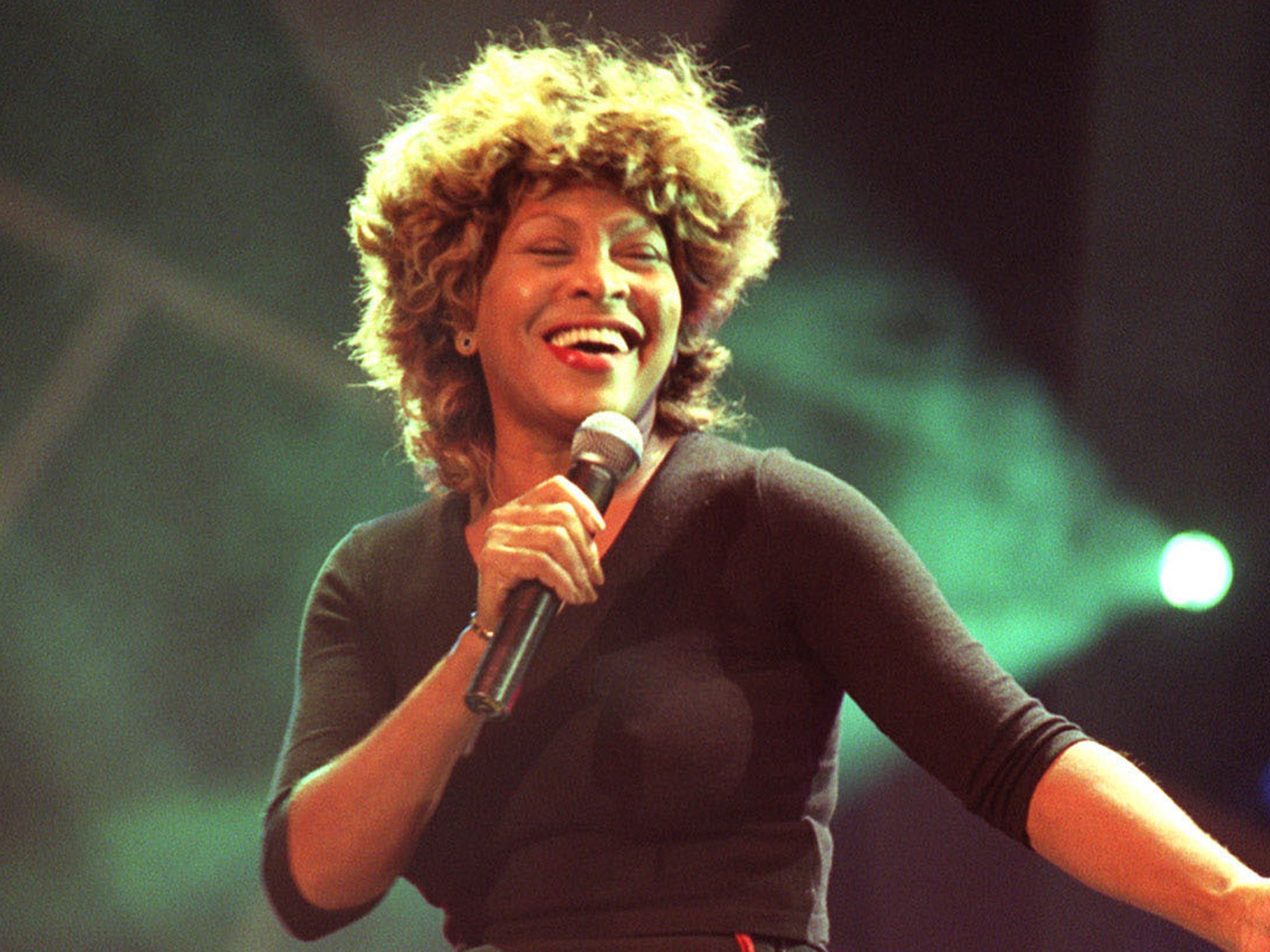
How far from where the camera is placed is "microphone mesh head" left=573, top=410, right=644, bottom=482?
4.29 feet

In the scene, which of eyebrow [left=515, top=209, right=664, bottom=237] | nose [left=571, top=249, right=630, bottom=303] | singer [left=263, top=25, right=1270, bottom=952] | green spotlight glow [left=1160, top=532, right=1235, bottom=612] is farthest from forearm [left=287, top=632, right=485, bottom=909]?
green spotlight glow [left=1160, top=532, right=1235, bottom=612]

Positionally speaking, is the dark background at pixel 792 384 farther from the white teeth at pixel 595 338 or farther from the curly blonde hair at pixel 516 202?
the white teeth at pixel 595 338

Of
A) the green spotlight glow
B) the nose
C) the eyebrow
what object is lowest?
the nose

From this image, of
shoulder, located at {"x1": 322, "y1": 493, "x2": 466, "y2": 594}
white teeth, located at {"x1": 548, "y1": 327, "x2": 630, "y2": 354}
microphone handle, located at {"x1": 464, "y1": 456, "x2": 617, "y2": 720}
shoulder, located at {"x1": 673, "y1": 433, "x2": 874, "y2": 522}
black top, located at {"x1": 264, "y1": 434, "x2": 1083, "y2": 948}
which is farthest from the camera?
shoulder, located at {"x1": 322, "y1": 493, "x2": 466, "y2": 594}

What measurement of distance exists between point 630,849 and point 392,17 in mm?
2533

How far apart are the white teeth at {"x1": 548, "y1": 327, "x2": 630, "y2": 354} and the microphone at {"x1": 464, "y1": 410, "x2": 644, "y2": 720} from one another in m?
0.22

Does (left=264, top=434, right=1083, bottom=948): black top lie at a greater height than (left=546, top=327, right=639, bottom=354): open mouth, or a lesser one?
lesser

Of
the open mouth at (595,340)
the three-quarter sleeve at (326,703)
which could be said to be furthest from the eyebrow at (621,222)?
the three-quarter sleeve at (326,703)

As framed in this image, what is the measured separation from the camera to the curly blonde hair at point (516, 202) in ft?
5.47

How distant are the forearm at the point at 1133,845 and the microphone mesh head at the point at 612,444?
20.1 inches

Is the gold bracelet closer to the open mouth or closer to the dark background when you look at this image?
the open mouth

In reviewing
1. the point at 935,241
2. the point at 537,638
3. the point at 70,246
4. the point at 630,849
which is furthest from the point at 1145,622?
the point at 70,246

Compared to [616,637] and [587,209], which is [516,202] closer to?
[587,209]

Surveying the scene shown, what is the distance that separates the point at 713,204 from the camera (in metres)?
1.72
